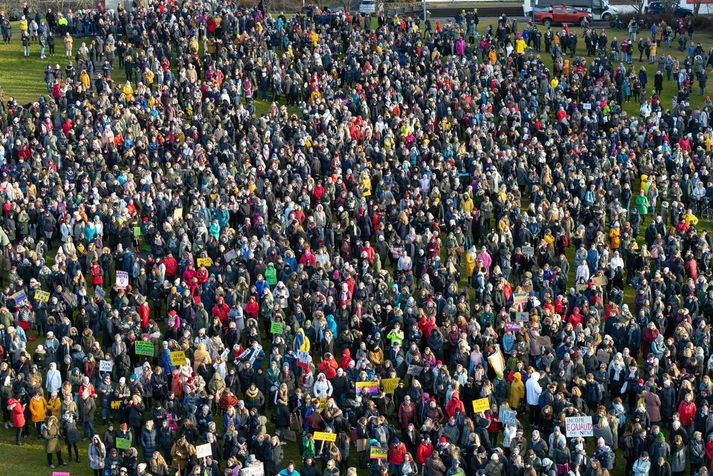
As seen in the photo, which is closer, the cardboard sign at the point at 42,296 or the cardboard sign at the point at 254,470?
the cardboard sign at the point at 254,470

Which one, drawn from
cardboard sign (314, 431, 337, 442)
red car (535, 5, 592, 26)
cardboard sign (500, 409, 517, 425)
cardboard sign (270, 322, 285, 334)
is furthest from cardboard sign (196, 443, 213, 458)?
red car (535, 5, 592, 26)

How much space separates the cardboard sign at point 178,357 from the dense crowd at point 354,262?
1.3 inches

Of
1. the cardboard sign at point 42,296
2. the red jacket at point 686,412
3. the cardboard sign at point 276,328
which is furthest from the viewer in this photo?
the cardboard sign at point 42,296

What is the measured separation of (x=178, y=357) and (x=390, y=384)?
4.69 metres

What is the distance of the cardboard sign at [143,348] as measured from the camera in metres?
28.8

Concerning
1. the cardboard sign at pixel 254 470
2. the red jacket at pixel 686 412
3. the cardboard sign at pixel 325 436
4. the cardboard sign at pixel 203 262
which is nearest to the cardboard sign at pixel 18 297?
the cardboard sign at pixel 203 262

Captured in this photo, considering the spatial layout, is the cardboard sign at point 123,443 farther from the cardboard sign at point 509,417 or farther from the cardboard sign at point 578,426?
the cardboard sign at point 578,426

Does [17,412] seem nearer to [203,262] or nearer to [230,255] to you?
[203,262]

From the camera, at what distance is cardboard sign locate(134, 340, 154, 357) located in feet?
94.6

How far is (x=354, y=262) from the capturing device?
32.9 m

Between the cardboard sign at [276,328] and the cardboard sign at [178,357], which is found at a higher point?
the cardboard sign at [276,328]

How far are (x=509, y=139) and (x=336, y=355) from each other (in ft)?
52.6

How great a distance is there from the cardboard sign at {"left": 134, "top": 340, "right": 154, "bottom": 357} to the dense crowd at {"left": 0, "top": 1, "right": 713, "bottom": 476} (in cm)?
6

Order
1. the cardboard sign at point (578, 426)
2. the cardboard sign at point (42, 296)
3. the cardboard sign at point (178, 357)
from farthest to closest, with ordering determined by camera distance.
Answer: the cardboard sign at point (42, 296)
the cardboard sign at point (178, 357)
the cardboard sign at point (578, 426)
